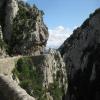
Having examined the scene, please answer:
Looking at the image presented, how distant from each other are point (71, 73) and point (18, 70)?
88.3m

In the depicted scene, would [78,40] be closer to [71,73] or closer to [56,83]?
[71,73]

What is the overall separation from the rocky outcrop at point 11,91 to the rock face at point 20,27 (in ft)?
121

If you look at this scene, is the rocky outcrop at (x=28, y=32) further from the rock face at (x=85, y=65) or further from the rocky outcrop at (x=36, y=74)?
the rock face at (x=85, y=65)

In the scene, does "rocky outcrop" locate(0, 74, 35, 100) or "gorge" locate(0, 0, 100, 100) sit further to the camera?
"gorge" locate(0, 0, 100, 100)

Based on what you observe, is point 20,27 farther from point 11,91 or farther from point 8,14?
point 11,91

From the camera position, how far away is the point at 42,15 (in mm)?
65812

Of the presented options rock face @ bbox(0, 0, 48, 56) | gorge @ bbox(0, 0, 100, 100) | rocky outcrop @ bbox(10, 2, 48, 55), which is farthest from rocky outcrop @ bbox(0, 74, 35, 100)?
rocky outcrop @ bbox(10, 2, 48, 55)

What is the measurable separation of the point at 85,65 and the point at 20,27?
65.8 m

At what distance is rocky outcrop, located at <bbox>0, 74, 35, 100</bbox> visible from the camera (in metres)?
12.6

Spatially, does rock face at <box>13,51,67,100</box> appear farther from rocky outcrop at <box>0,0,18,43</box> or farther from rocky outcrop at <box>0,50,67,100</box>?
rocky outcrop at <box>0,0,18,43</box>

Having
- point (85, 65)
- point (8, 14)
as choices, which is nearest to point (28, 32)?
point (8, 14)

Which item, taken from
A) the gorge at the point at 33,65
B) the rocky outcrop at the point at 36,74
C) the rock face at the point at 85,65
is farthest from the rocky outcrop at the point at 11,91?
the rock face at the point at 85,65

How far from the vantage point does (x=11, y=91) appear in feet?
47.1

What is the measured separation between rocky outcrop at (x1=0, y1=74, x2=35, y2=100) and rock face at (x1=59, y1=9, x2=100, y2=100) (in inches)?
3507
